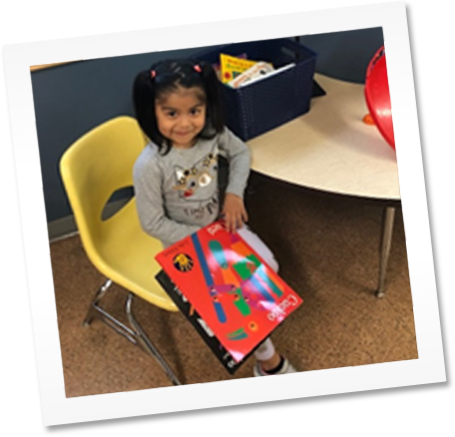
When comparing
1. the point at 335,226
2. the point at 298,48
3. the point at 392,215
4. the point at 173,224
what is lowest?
the point at 335,226

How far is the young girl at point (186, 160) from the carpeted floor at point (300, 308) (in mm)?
88

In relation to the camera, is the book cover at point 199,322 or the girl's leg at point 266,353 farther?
the girl's leg at point 266,353

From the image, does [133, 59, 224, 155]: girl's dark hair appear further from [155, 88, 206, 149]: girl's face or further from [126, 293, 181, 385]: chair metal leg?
[126, 293, 181, 385]: chair metal leg

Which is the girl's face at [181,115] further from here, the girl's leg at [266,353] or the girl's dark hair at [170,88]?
the girl's leg at [266,353]

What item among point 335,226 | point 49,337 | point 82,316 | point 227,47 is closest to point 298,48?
point 227,47

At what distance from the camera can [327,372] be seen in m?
0.90

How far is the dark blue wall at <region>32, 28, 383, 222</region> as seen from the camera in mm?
1211

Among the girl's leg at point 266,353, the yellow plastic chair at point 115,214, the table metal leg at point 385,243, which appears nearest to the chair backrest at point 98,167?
the yellow plastic chair at point 115,214

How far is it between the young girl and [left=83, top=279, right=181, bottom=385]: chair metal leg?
0.28 meters

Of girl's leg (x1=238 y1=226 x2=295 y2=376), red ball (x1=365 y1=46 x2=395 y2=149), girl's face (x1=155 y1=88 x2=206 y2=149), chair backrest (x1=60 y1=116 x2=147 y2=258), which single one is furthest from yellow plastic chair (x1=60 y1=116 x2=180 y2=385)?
red ball (x1=365 y1=46 x2=395 y2=149)

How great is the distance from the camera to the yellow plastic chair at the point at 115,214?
1.00m

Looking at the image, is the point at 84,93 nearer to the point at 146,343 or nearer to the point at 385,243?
the point at 146,343

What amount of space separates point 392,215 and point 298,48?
1.58 ft

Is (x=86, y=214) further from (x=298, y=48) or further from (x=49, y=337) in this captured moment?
(x=298, y=48)
